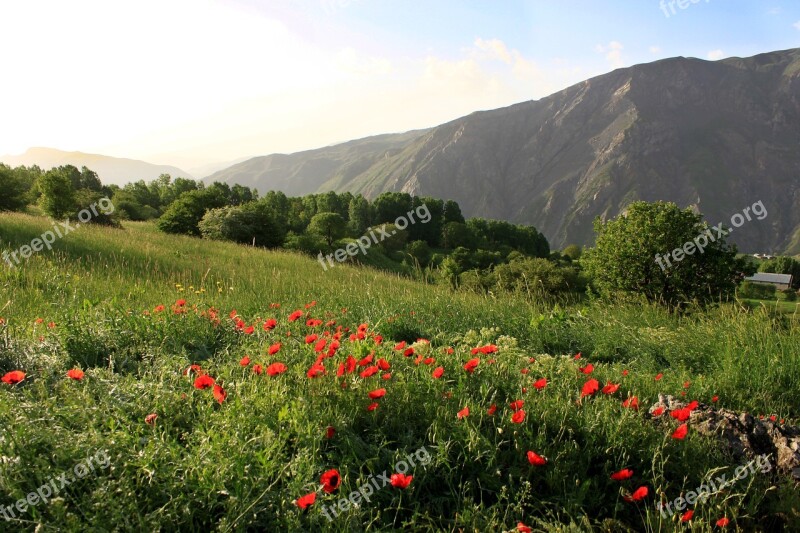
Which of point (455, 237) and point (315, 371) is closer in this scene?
point (315, 371)

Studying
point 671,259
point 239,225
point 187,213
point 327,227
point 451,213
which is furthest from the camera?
point 451,213

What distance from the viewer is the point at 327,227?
63438mm

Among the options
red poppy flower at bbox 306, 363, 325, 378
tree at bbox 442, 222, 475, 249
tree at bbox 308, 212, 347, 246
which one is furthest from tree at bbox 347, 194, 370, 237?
red poppy flower at bbox 306, 363, 325, 378

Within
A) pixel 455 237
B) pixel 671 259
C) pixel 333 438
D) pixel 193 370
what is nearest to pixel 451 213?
pixel 455 237

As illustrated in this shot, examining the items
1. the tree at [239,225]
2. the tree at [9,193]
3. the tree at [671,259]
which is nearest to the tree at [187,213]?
the tree at [239,225]

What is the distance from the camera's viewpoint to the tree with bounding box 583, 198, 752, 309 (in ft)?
61.8

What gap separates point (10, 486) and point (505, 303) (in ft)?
24.0

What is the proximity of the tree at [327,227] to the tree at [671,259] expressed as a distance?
45.9 m

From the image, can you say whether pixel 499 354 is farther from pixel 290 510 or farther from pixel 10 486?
pixel 10 486

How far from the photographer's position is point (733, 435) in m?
3.33

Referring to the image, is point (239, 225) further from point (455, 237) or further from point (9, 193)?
point (455, 237)

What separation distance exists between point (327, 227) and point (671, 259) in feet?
162

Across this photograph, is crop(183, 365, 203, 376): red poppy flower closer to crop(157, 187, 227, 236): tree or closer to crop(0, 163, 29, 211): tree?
crop(157, 187, 227, 236): tree

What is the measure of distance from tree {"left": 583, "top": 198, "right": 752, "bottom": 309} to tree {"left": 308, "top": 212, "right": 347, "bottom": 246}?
45.9 metres
